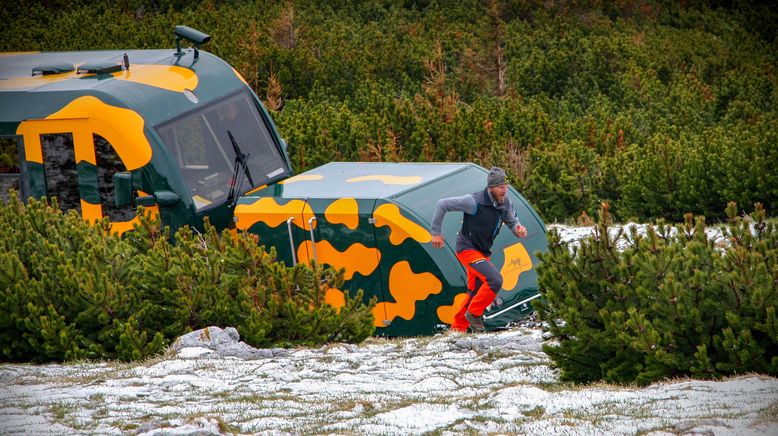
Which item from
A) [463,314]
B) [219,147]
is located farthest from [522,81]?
[463,314]

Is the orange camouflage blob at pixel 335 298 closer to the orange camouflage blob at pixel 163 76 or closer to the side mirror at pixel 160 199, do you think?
the side mirror at pixel 160 199

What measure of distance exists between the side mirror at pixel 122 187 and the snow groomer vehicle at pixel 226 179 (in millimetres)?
13

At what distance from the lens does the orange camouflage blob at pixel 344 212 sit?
10094mm

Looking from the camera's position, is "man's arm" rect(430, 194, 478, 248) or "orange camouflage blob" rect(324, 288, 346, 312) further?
"orange camouflage blob" rect(324, 288, 346, 312)

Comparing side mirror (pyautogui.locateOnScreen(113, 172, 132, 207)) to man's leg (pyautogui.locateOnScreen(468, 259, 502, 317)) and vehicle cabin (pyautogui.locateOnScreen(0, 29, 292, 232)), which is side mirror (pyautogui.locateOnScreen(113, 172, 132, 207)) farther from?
man's leg (pyautogui.locateOnScreen(468, 259, 502, 317))

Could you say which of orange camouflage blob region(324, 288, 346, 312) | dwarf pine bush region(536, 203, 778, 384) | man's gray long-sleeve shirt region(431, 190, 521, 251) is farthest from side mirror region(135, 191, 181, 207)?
dwarf pine bush region(536, 203, 778, 384)

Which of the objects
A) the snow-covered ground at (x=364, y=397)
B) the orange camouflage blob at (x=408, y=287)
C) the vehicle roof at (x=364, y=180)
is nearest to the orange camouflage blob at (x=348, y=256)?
the orange camouflage blob at (x=408, y=287)

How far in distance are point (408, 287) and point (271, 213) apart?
156 cm

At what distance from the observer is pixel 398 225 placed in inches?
391

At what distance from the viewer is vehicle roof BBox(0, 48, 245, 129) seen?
11543 mm

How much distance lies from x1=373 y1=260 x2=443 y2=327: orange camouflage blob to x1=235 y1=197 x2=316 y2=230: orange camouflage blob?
0.94m

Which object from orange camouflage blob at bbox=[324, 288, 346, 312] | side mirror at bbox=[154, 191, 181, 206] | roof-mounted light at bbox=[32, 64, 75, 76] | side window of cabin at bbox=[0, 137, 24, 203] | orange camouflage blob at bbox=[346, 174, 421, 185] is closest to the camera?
orange camouflage blob at bbox=[324, 288, 346, 312]

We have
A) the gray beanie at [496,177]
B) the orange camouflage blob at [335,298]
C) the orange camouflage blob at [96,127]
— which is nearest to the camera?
the gray beanie at [496,177]

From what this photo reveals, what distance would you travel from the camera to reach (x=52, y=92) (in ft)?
38.2
